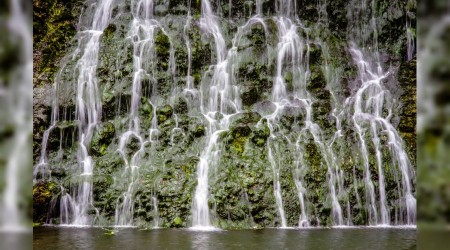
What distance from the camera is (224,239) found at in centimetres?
928

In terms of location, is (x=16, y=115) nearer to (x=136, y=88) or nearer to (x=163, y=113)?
(x=163, y=113)

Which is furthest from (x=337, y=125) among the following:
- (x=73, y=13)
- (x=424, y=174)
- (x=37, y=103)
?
(x=424, y=174)

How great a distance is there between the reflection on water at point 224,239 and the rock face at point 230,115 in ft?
4.11

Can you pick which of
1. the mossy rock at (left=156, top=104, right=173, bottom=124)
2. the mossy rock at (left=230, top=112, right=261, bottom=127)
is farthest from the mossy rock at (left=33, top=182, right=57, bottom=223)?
the mossy rock at (left=230, top=112, right=261, bottom=127)

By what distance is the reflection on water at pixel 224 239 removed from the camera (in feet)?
27.4

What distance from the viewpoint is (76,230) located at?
10664 mm

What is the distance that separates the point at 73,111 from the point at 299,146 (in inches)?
301

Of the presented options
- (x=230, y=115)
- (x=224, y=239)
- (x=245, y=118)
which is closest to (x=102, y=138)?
(x=230, y=115)

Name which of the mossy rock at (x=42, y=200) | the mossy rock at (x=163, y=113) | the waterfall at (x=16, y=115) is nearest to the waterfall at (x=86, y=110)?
the mossy rock at (x=42, y=200)

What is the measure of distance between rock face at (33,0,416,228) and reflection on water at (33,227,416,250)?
1253mm

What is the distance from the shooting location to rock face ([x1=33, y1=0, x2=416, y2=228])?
12.1 meters

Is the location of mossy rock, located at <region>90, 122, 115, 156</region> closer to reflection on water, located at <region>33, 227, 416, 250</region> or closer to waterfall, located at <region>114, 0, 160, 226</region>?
waterfall, located at <region>114, 0, 160, 226</region>

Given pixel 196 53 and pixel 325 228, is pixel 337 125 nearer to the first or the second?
pixel 325 228

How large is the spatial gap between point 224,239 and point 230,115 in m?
5.86
